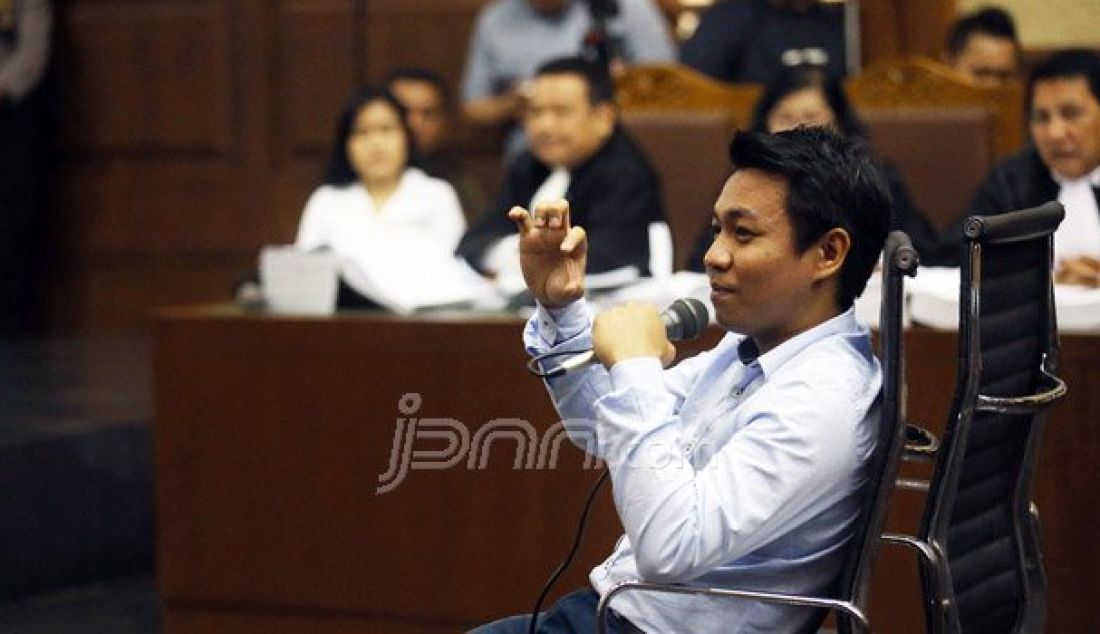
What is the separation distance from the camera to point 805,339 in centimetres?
209

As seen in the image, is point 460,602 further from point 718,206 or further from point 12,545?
point 718,206

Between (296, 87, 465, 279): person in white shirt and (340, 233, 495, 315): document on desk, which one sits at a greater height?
(296, 87, 465, 279): person in white shirt

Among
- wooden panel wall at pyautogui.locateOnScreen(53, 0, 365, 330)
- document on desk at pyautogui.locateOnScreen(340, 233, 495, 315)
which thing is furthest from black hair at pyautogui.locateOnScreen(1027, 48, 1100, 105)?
wooden panel wall at pyautogui.locateOnScreen(53, 0, 365, 330)

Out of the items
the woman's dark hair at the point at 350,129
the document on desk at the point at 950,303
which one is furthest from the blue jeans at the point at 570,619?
the woman's dark hair at the point at 350,129

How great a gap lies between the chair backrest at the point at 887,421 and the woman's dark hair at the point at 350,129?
2.94 meters

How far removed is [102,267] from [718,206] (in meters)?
5.34

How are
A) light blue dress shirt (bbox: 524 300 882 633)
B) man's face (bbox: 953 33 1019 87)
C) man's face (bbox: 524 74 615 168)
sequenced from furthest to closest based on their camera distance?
man's face (bbox: 953 33 1019 87)
man's face (bbox: 524 74 615 168)
light blue dress shirt (bbox: 524 300 882 633)

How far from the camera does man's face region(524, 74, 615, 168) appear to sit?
4484mm

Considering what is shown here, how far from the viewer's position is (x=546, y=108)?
450 cm

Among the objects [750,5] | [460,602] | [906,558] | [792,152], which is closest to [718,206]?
[792,152]

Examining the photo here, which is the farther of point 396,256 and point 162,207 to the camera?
point 162,207

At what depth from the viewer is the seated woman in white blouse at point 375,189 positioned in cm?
477

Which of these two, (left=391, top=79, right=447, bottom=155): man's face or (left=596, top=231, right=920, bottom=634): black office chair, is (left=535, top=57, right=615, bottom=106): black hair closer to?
(left=391, top=79, right=447, bottom=155): man's face

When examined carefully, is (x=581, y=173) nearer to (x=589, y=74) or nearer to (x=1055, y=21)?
(x=589, y=74)
